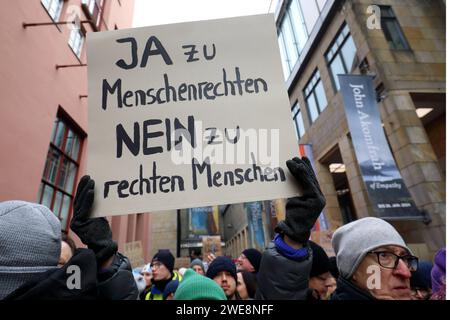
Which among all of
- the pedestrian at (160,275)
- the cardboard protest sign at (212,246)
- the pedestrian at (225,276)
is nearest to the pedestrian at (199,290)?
the pedestrian at (225,276)

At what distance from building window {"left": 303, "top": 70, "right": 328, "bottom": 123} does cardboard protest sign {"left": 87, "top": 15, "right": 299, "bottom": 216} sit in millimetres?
12011

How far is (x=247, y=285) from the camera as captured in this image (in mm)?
3342

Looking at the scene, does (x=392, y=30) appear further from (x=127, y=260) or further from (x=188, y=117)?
(x=127, y=260)

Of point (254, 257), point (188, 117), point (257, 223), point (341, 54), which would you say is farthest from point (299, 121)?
point (188, 117)

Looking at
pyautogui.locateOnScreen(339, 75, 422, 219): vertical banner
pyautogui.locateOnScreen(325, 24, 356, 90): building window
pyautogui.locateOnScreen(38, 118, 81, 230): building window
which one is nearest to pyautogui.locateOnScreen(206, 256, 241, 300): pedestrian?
pyautogui.locateOnScreen(38, 118, 81, 230): building window

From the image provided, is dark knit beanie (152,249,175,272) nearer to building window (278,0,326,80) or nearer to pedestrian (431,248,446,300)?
pedestrian (431,248,446,300)

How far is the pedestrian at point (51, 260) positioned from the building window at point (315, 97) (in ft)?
41.7

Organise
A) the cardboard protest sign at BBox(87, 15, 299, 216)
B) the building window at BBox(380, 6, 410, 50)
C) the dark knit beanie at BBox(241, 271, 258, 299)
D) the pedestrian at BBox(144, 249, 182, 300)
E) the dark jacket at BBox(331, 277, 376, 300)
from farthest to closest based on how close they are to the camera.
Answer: the building window at BBox(380, 6, 410, 50) → the pedestrian at BBox(144, 249, 182, 300) → the dark knit beanie at BBox(241, 271, 258, 299) → the dark jacket at BBox(331, 277, 376, 300) → the cardboard protest sign at BBox(87, 15, 299, 216)

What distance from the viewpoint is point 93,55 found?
1477mm

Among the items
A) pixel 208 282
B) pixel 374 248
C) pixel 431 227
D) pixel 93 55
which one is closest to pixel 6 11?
pixel 93 55

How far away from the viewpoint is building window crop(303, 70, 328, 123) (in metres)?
13.0

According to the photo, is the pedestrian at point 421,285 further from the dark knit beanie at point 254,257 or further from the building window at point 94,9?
the building window at point 94,9

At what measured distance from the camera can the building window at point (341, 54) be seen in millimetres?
10672

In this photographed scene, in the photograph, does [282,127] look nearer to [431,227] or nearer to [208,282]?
[208,282]
